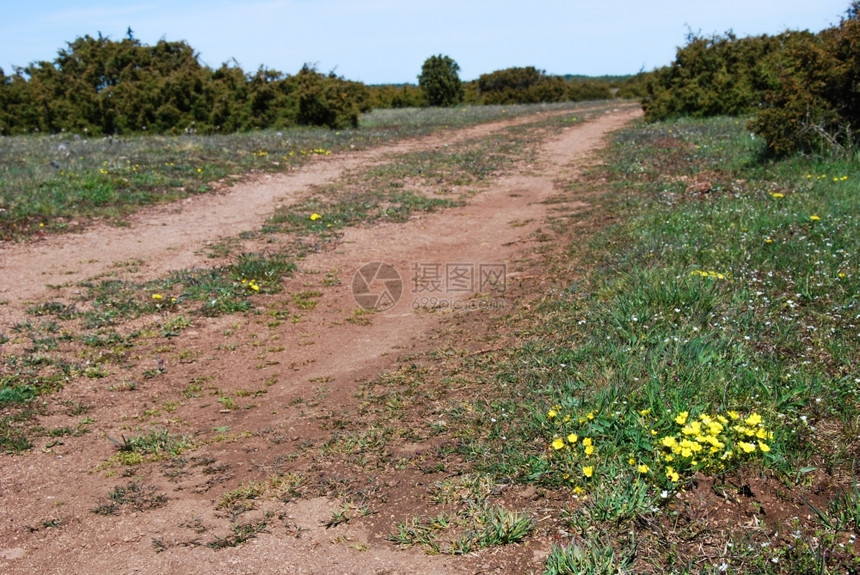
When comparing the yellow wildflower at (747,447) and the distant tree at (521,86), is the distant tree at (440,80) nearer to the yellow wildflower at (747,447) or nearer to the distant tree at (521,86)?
Answer: the distant tree at (521,86)

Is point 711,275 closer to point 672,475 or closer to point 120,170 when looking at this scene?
point 672,475

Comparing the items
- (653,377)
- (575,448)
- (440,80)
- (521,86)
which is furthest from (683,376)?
(521,86)

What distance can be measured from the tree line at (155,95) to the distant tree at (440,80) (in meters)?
18.9

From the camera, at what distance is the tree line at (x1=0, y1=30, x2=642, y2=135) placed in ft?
61.0

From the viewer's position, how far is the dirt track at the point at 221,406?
2.75 metres

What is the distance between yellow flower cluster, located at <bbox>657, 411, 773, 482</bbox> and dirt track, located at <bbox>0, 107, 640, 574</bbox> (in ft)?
2.41

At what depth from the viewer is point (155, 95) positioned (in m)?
18.5

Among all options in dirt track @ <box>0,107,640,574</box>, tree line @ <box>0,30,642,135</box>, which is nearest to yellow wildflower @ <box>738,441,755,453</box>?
dirt track @ <box>0,107,640,574</box>

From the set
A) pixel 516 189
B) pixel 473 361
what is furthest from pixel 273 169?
pixel 473 361

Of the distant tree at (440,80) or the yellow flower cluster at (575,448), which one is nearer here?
the yellow flower cluster at (575,448)

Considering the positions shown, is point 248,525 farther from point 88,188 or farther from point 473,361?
point 88,188

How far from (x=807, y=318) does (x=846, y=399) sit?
3.59 feet

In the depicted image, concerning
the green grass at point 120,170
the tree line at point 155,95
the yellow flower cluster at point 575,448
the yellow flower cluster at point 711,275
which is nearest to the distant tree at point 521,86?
the tree line at point 155,95

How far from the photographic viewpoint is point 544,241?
24.6 ft
